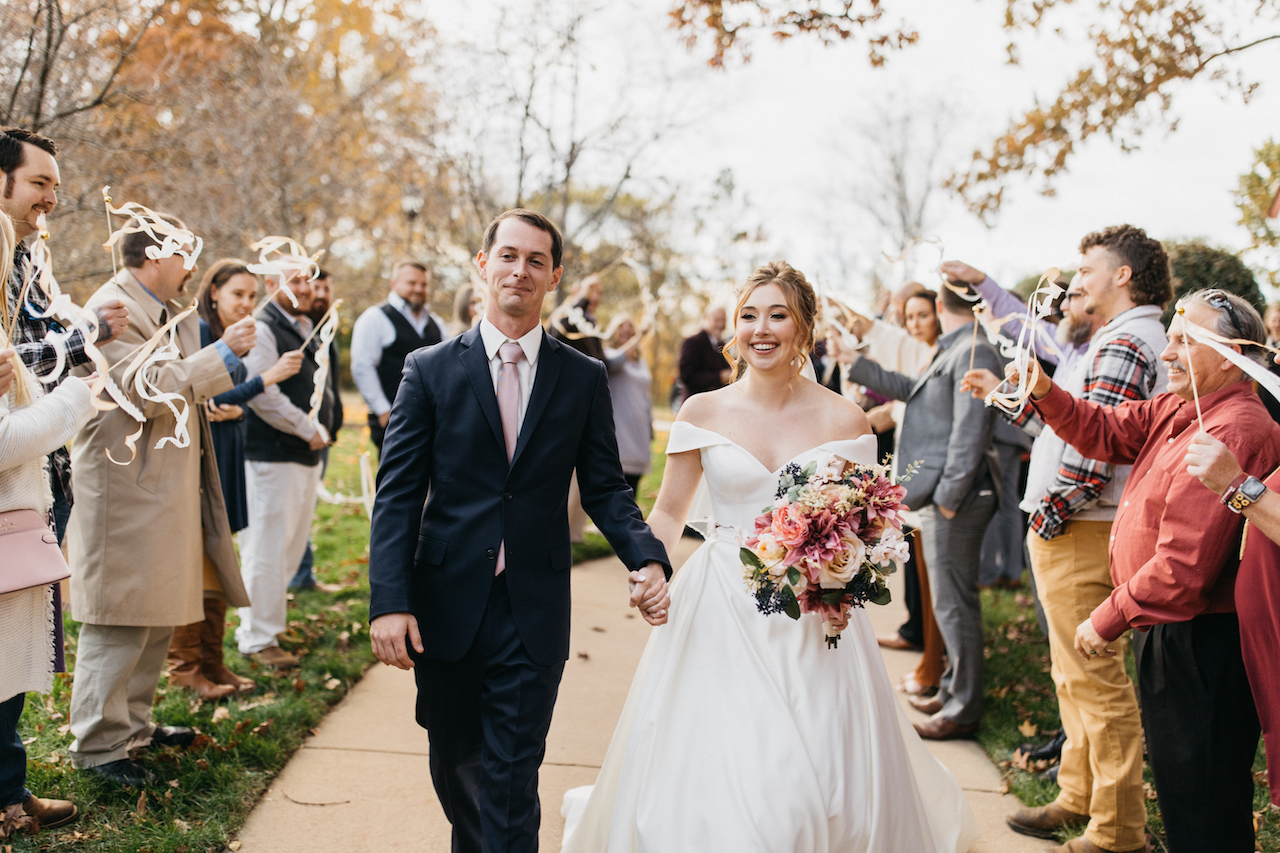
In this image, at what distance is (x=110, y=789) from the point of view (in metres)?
3.62

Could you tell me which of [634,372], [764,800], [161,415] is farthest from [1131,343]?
[634,372]

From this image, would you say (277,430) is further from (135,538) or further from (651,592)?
(651,592)

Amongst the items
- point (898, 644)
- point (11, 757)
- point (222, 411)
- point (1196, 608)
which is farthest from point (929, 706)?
point (11, 757)

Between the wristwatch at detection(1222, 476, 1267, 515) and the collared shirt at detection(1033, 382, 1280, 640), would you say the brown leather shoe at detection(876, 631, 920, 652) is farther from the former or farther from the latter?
the wristwatch at detection(1222, 476, 1267, 515)

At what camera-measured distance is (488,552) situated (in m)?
2.78

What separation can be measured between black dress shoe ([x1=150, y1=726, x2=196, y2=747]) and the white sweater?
3.37 feet

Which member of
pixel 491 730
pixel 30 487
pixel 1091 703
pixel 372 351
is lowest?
pixel 1091 703

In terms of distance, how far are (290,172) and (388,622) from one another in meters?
10.2

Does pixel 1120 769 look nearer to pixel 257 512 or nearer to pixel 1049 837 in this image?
pixel 1049 837

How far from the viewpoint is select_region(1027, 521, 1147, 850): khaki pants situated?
11.3ft

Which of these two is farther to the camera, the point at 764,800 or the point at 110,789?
the point at 110,789

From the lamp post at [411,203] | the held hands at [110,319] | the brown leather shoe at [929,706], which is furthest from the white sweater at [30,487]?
the lamp post at [411,203]

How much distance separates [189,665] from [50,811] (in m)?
1.45

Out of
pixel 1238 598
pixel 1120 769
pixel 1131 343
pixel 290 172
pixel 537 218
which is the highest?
pixel 290 172
